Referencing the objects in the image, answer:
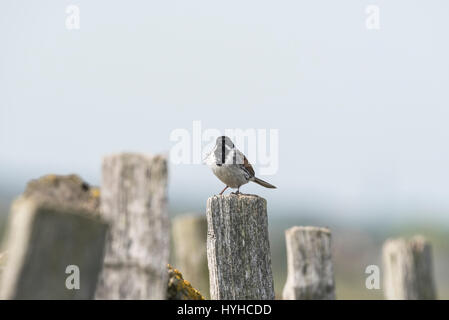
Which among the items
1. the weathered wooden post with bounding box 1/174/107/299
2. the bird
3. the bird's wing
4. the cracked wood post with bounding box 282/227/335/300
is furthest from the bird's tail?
the weathered wooden post with bounding box 1/174/107/299

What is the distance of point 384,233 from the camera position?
5128cm

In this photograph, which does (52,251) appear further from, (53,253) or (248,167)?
(248,167)

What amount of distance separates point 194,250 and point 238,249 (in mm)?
4674

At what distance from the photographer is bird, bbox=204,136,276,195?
289 inches

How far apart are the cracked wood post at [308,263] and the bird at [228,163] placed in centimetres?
119

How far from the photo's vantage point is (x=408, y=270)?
843 centimetres

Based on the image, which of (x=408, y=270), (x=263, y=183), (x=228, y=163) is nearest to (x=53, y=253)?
(x=228, y=163)

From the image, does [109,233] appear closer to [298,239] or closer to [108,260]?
[108,260]

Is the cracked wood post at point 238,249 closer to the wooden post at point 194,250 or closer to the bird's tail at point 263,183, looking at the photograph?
the bird's tail at point 263,183

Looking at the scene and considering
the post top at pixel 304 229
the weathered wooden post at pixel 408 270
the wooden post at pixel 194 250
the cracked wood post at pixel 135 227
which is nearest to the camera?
the cracked wood post at pixel 135 227

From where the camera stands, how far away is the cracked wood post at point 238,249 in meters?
4.82

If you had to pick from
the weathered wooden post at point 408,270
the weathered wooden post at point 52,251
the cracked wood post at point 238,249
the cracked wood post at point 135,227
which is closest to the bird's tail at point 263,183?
the weathered wooden post at point 408,270

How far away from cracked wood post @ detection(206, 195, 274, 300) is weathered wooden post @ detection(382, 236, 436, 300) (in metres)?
3.95
